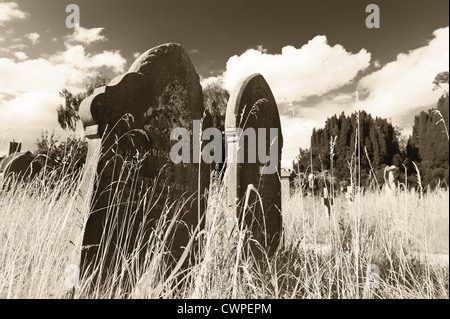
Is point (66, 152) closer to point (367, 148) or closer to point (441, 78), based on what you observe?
point (441, 78)

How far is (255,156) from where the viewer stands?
349cm

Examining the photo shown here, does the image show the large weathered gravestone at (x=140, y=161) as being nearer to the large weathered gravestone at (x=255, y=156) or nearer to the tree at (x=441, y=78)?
the large weathered gravestone at (x=255, y=156)

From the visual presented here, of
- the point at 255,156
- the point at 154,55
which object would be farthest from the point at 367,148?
the point at 154,55

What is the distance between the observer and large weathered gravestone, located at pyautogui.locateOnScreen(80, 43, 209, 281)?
2.19 metres

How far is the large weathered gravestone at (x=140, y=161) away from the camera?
2.19 meters

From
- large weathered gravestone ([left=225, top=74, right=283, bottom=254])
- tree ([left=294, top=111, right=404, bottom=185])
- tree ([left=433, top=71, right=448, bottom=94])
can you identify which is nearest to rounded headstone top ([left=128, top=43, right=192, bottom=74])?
large weathered gravestone ([left=225, top=74, right=283, bottom=254])

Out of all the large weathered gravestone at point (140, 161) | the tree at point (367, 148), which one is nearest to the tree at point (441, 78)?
the large weathered gravestone at point (140, 161)

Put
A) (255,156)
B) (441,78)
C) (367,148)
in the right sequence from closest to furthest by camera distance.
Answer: (441,78), (255,156), (367,148)

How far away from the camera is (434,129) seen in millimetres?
2629

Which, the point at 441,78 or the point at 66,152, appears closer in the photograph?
the point at 441,78

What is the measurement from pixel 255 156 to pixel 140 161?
150 centimetres

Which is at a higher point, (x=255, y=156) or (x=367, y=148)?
(x=367, y=148)
